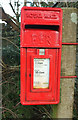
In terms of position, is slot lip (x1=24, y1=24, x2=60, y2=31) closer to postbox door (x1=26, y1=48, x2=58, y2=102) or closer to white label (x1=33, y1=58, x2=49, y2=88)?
A: postbox door (x1=26, y1=48, x2=58, y2=102)

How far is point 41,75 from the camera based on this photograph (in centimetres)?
126

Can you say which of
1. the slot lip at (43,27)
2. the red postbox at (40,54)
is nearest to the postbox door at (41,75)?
the red postbox at (40,54)

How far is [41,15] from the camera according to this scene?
1.17 metres

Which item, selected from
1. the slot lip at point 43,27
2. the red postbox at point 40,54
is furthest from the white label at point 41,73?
the slot lip at point 43,27

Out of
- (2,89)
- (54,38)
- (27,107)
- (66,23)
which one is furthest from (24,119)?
(66,23)

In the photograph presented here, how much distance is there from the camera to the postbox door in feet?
4.01

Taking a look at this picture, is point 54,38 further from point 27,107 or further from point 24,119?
point 24,119

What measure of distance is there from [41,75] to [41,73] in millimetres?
23

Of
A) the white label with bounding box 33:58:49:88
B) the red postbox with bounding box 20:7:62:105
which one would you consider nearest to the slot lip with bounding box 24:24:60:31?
the red postbox with bounding box 20:7:62:105

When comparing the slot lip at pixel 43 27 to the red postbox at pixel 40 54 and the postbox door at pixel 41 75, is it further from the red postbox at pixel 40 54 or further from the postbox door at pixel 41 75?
the postbox door at pixel 41 75

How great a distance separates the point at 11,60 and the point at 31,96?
1.81 m

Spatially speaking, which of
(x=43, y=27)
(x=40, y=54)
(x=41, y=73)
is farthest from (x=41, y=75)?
(x=43, y=27)

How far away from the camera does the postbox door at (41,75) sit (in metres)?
1.22

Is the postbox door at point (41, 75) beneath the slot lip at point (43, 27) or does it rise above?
beneath
